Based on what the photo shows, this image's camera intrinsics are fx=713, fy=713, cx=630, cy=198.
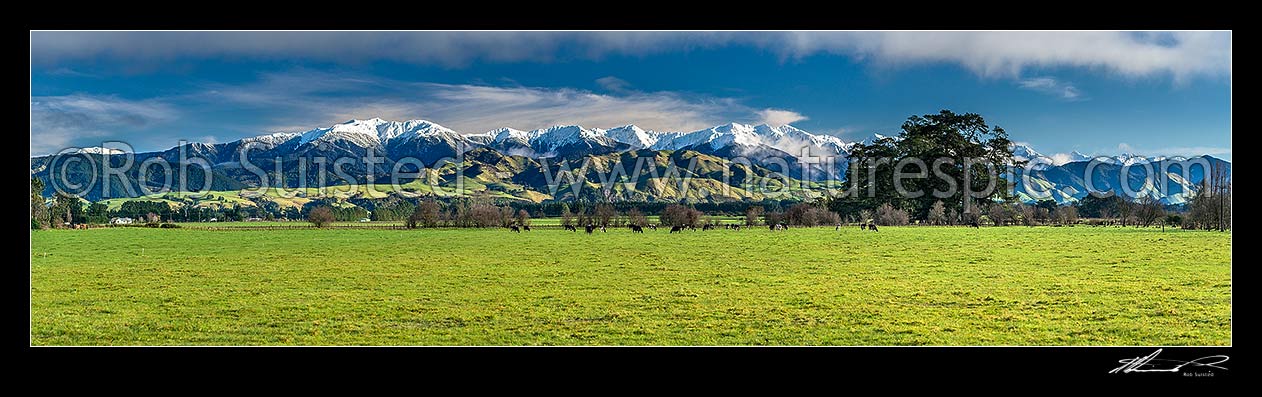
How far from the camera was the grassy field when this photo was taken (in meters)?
12.4

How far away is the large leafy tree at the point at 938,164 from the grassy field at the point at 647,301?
4955 cm

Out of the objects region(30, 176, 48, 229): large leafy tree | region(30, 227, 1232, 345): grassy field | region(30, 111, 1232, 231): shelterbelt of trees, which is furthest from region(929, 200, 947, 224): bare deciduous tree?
region(30, 176, 48, 229): large leafy tree

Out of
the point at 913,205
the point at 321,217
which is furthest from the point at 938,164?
the point at 321,217

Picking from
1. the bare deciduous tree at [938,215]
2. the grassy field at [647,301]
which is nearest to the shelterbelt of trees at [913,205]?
the bare deciduous tree at [938,215]

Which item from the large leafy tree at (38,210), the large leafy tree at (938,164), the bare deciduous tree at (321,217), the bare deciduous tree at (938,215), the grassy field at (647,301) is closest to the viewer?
the grassy field at (647,301)

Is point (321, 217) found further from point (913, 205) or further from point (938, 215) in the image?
point (938, 215)

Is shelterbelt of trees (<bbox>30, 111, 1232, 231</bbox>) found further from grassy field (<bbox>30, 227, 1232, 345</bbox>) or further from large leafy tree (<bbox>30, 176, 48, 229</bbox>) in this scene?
grassy field (<bbox>30, 227, 1232, 345</bbox>)

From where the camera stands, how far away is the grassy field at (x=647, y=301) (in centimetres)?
1238

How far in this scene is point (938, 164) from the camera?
250 feet

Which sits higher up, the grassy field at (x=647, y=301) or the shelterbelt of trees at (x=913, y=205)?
the shelterbelt of trees at (x=913, y=205)

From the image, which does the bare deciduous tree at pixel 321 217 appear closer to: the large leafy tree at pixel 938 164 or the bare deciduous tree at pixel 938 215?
the large leafy tree at pixel 938 164

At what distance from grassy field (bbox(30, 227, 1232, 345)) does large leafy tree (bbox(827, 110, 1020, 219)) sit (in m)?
49.5
